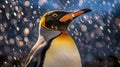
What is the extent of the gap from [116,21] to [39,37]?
1.13ft

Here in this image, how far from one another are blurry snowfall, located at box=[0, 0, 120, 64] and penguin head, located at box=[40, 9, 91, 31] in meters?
0.04

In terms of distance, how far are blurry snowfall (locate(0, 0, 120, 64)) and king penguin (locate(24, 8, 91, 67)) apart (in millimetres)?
48

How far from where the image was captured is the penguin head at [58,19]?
1.89 meters

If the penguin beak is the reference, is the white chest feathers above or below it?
below

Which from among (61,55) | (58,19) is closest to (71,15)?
(58,19)

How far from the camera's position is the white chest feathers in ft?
6.09

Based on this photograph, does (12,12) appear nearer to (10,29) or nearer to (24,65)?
(10,29)

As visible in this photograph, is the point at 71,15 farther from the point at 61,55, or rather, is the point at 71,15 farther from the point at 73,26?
the point at 61,55

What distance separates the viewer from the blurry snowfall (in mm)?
1947

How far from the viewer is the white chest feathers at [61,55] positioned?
186 cm

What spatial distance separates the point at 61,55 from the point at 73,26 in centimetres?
16

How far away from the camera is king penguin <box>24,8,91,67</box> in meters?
1.86

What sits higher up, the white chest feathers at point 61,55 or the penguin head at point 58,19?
the penguin head at point 58,19

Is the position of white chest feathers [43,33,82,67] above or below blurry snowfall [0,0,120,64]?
below
